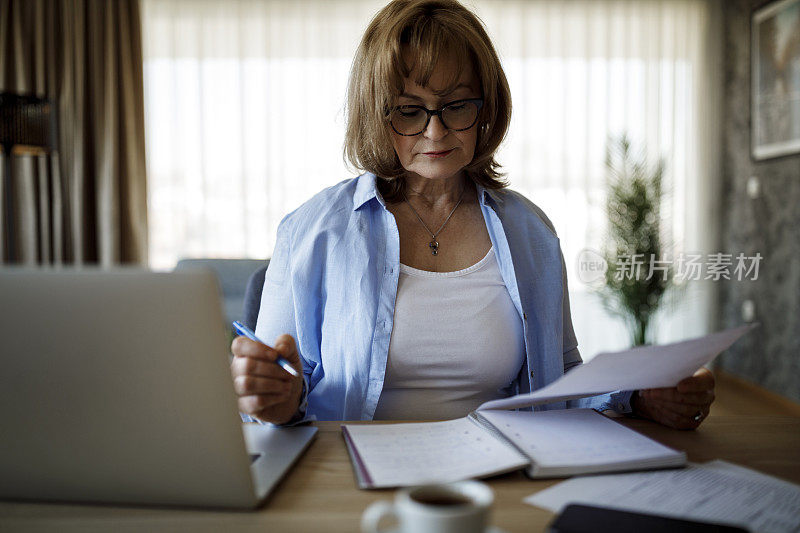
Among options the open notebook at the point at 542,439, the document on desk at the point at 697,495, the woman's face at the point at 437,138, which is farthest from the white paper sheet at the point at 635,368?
the woman's face at the point at 437,138

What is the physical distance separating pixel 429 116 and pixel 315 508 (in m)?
0.79

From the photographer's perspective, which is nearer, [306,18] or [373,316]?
[373,316]

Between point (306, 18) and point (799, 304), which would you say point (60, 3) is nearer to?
point (306, 18)

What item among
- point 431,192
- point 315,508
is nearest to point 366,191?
point 431,192

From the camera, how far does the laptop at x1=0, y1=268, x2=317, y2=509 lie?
57cm

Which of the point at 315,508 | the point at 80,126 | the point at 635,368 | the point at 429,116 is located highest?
the point at 80,126

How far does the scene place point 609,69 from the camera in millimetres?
4062

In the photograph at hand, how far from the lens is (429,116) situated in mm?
1212

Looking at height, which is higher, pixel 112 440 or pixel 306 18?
pixel 306 18

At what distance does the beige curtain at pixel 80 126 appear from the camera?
3758 millimetres

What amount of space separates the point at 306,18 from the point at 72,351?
12.4ft

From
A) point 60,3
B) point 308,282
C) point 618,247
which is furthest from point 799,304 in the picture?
point 60,3

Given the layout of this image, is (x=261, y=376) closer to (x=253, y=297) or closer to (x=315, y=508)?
(x=315, y=508)

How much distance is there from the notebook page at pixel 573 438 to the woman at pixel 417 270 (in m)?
0.18
